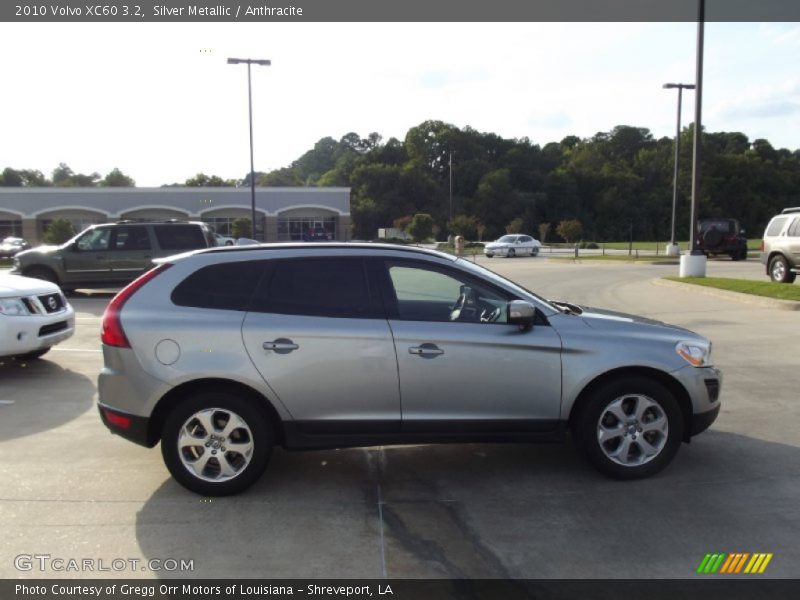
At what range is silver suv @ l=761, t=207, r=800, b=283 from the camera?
17.3 m

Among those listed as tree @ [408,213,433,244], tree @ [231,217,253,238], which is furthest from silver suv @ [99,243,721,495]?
tree @ [408,213,433,244]

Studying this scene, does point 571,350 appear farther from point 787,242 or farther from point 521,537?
point 787,242

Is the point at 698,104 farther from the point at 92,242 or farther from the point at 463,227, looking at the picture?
the point at 463,227

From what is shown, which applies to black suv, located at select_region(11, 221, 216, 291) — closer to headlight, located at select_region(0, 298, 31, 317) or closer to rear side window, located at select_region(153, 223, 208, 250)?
rear side window, located at select_region(153, 223, 208, 250)

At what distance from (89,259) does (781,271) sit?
17.5 m

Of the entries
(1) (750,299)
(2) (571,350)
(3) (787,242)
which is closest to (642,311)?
(1) (750,299)

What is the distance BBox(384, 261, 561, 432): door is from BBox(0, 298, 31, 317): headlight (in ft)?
17.6

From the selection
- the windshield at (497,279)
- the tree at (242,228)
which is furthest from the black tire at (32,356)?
the tree at (242,228)

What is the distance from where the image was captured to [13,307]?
26.2 ft

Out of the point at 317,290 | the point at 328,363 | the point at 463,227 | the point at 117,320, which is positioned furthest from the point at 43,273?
the point at 463,227

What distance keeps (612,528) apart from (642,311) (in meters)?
10.5

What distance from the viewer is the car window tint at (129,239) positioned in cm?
1681

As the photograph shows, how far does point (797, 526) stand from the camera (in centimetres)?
421

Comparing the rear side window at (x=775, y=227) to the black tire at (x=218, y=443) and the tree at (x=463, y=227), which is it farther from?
the tree at (x=463, y=227)
